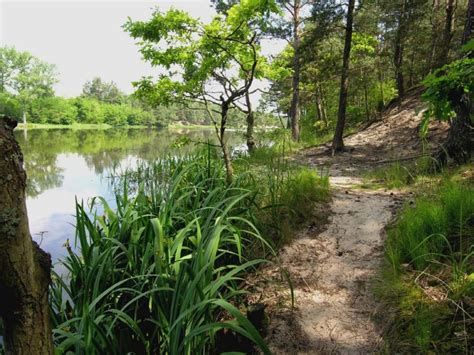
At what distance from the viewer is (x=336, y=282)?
245 cm

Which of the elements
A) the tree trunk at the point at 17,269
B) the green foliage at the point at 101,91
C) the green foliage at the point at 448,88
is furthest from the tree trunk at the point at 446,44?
the green foliage at the point at 101,91

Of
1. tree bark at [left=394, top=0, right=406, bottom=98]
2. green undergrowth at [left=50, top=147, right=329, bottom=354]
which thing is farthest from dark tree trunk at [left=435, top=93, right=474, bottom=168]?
tree bark at [left=394, top=0, right=406, bottom=98]

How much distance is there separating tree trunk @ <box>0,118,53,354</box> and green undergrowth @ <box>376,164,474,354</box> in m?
1.72

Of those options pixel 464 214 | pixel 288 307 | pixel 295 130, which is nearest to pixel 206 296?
pixel 288 307

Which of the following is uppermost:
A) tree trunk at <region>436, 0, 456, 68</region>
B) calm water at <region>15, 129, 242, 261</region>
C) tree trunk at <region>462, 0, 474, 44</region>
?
tree trunk at <region>436, 0, 456, 68</region>

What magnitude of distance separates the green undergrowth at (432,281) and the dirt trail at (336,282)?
153mm

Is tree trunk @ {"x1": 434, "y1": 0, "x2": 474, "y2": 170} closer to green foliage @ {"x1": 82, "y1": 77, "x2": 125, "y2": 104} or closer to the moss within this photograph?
the moss

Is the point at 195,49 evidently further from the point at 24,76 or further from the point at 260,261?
the point at 24,76

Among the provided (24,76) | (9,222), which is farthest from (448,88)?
(24,76)

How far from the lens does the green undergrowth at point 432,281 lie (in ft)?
5.44

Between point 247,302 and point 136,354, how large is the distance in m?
0.82

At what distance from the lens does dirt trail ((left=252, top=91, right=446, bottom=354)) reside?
1.94m

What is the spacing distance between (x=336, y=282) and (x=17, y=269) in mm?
2218

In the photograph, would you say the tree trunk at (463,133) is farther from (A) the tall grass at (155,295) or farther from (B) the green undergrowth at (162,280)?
(A) the tall grass at (155,295)
